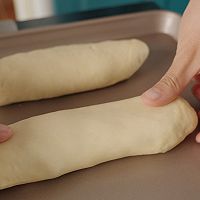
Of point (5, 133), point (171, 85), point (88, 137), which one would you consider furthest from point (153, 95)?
point (5, 133)

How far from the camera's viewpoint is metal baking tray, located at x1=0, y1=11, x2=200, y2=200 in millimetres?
693

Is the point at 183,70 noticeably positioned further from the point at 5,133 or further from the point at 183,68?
the point at 5,133

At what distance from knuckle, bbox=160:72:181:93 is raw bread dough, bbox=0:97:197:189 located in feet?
0.10

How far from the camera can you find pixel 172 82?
0.78 metres

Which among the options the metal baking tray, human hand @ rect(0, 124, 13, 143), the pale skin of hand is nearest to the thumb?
the pale skin of hand

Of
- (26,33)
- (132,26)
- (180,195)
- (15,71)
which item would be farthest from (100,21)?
(180,195)

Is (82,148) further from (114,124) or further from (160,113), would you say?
(160,113)

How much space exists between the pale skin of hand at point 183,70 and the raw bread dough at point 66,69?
15 cm

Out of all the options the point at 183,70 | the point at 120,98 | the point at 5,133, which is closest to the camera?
the point at 5,133

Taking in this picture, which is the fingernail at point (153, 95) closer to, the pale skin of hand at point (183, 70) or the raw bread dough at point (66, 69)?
the pale skin of hand at point (183, 70)

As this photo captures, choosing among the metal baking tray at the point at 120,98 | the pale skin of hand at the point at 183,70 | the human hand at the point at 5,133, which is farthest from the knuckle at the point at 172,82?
the human hand at the point at 5,133

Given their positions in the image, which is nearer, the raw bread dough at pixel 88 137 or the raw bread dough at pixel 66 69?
the raw bread dough at pixel 88 137

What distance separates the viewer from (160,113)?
0.76 m

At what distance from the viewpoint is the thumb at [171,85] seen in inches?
29.8
